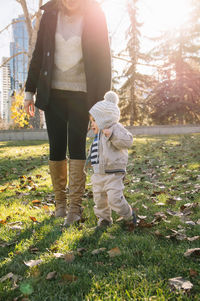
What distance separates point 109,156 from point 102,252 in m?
0.84

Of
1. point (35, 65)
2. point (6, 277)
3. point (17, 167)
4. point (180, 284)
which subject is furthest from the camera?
point (17, 167)

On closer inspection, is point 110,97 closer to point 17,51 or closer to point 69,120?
point 69,120

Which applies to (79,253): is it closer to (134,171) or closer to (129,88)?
(134,171)

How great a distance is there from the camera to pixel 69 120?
305cm

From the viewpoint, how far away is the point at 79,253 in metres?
2.24

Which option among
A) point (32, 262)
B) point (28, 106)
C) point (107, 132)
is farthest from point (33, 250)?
point (28, 106)

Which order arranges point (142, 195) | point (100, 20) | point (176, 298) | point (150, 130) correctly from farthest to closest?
point (150, 130) → point (142, 195) → point (100, 20) → point (176, 298)

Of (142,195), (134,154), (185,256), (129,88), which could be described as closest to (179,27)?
(129,88)

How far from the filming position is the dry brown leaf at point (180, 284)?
1.68m

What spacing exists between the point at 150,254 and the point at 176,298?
55 cm

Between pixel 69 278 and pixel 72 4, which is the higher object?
pixel 72 4

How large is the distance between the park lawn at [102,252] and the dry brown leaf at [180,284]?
1 cm

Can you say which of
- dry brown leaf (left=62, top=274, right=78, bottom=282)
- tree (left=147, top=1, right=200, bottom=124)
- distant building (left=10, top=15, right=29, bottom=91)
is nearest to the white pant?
dry brown leaf (left=62, top=274, right=78, bottom=282)

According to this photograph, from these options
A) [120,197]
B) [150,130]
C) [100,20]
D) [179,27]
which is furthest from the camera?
[179,27]
